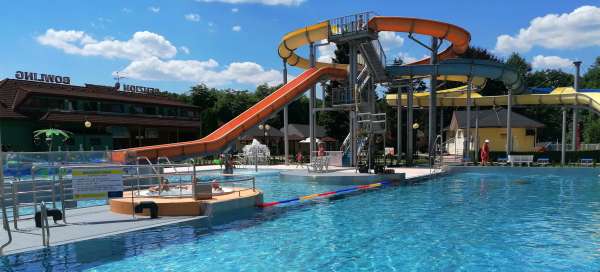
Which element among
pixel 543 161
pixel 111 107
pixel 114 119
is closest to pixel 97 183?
pixel 543 161

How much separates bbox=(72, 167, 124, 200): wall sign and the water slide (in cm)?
3069

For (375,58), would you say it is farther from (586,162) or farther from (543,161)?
(586,162)

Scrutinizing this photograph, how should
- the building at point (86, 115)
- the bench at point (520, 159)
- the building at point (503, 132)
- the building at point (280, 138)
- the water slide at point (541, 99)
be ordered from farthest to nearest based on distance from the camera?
the building at point (280, 138) → the building at point (503, 132) → the building at point (86, 115) → the water slide at point (541, 99) → the bench at point (520, 159)

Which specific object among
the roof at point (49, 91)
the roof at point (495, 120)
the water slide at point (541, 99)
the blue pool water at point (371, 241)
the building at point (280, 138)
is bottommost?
the blue pool water at point (371, 241)

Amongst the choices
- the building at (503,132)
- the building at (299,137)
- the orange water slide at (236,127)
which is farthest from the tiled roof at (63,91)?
the building at (503,132)

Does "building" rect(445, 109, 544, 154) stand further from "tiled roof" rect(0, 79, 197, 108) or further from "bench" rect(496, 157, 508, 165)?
"tiled roof" rect(0, 79, 197, 108)

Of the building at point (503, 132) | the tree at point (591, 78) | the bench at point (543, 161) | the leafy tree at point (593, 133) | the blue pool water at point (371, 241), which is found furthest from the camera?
the tree at point (591, 78)

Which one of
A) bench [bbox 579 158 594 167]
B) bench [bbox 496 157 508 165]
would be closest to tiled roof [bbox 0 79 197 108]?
bench [bbox 496 157 508 165]

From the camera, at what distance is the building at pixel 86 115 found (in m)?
34.8

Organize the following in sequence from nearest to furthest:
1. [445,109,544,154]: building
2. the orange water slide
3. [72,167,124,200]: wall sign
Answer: [72,167,124,200]: wall sign < the orange water slide < [445,109,544,154]: building

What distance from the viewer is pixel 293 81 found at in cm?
2900

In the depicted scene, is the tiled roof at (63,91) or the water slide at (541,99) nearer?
the water slide at (541,99)

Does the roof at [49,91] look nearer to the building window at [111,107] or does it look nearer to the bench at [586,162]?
the building window at [111,107]

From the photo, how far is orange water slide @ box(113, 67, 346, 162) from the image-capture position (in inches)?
752
